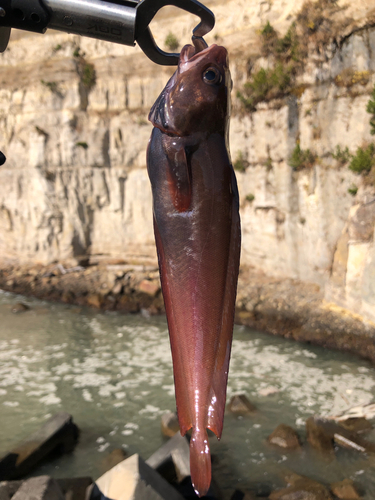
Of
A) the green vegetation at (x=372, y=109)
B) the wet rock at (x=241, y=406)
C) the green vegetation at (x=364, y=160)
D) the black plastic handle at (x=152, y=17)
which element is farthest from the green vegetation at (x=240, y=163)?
the black plastic handle at (x=152, y=17)

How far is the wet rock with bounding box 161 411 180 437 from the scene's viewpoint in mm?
5547

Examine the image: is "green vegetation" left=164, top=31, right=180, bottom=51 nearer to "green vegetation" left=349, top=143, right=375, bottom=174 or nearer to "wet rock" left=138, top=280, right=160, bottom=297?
"green vegetation" left=349, top=143, right=375, bottom=174

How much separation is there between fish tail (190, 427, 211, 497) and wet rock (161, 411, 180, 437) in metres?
4.70

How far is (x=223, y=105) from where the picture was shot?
1.26m

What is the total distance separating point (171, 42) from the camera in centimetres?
1282

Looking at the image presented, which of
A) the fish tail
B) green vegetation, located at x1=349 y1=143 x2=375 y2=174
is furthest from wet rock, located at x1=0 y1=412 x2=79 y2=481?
green vegetation, located at x1=349 y1=143 x2=375 y2=174

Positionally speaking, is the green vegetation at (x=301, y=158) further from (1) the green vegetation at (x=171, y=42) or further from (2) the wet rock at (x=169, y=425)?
(2) the wet rock at (x=169, y=425)

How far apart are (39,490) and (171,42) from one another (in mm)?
13040

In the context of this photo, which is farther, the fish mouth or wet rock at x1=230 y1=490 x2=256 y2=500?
wet rock at x1=230 y1=490 x2=256 y2=500

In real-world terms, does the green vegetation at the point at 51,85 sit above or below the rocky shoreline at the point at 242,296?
above

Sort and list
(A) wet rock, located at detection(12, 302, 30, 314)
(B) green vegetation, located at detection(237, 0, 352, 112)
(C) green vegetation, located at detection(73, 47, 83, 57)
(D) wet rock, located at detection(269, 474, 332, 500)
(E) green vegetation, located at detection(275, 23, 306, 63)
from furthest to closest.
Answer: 1. (C) green vegetation, located at detection(73, 47, 83, 57)
2. (A) wet rock, located at detection(12, 302, 30, 314)
3. (E) green vegetation, located at detection(275, 23, 306, 63)
4. (B) green vegetation, located at detection(237, 0, 352, 112)
5. (D) wet rock, located at detection(269, 474, 332, 500)

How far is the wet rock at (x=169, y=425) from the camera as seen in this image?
5.55 metres

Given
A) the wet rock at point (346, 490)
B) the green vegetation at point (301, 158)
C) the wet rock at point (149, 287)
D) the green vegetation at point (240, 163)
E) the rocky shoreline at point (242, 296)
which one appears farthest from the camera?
the green vegetation at point (240, 163)

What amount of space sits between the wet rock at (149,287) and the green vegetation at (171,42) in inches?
309
